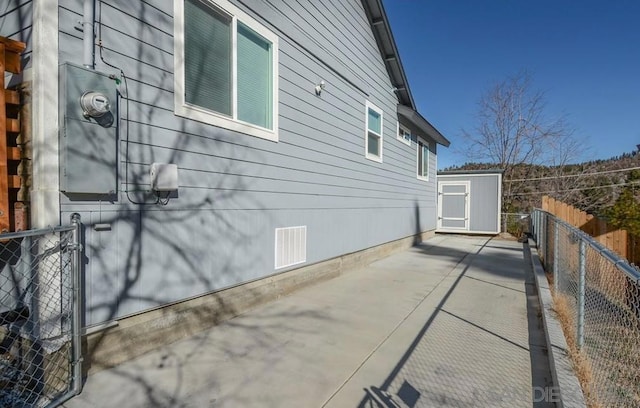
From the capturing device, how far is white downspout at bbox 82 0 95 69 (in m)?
2.50

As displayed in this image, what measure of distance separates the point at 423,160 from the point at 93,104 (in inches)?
420

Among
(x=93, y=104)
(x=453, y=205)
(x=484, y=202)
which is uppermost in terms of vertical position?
(x=93, y=104)

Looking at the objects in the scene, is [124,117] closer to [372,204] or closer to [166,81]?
[166,81]

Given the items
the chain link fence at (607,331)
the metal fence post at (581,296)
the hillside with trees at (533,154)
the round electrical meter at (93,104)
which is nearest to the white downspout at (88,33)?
the round electrical meter at (93,104)

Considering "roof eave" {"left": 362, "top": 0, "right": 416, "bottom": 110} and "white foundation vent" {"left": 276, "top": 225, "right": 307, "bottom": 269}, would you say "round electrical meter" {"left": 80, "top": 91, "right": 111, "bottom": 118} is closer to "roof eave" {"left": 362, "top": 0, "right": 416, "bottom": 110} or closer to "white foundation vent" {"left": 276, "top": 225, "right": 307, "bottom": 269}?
"white foundation vent" {"left": 276, "top": 225, "right": 307, "bottom": 269}

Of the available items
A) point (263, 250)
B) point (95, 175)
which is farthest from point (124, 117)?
point (263, 250)

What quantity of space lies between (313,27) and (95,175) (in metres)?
4.19

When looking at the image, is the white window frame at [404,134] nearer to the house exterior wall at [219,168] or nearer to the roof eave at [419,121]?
the roof eave at [419,121]

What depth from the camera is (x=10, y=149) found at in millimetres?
2361

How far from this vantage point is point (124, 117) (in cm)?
279

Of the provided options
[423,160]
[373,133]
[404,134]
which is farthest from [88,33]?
[423,160]

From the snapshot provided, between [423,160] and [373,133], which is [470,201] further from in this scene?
[373,133]

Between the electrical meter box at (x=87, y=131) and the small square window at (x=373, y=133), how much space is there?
5462 mm

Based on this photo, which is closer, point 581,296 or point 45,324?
point 45,324
